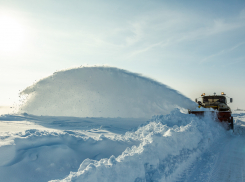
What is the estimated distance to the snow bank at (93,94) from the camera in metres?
16.1

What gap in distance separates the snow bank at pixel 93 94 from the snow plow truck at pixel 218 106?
4.29 metres

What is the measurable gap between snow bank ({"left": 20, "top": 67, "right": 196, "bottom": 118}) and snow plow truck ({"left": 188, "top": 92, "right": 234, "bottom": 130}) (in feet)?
14.1

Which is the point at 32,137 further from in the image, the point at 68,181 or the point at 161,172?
the point at 161,172

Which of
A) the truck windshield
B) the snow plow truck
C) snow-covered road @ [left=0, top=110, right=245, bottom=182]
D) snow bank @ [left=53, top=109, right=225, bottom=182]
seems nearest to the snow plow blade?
the snow plow truck

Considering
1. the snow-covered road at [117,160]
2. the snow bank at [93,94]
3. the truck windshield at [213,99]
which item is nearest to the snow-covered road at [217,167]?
the snow-covered road at [117,160]

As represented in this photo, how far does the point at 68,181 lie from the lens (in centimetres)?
243

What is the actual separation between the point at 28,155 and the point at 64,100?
13.0 meters

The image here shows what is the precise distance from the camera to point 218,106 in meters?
10.9

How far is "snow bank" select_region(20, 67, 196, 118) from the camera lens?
16141mm

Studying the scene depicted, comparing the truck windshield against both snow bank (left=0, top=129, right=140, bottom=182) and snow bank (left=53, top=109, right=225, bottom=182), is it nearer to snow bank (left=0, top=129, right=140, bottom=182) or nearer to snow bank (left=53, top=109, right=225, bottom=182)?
snow bank (left=53, top=109, right=225, bottom=182)

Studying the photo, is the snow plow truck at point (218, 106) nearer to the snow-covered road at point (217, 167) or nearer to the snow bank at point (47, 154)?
the snow-covered road at point (217, 167)

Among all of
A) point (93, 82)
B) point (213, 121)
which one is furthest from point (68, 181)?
point (93, 82)

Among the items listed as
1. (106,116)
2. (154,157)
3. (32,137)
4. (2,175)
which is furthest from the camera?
(106,116)

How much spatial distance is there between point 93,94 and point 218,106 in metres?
10.2
